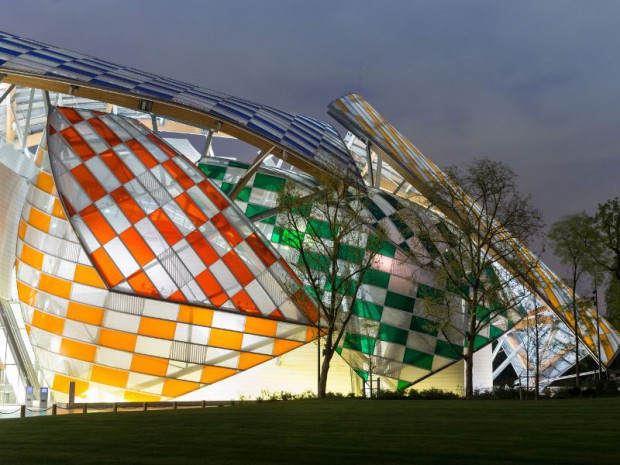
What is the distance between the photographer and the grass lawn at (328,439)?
9.30 metres

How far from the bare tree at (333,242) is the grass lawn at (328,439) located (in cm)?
1402

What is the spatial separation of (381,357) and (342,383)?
3223mm

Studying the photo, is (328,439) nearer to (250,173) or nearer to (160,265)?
(160,265)

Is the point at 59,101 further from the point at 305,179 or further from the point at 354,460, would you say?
the point at 354,460

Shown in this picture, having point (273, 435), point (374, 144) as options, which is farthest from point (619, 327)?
point (273, 435)

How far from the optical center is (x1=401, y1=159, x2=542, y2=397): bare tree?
1189 inches

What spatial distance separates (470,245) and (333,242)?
5.50m

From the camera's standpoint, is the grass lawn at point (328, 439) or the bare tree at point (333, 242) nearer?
the grass lawn at point (328, 439)

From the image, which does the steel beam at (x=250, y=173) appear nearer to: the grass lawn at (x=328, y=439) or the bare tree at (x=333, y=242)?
the bare tree at (x=333, y=242)

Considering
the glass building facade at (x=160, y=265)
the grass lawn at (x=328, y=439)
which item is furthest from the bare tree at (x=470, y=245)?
the grass lawn at (x=328, y=439)

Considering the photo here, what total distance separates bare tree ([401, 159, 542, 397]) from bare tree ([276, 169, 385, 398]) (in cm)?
222

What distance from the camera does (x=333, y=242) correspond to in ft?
104

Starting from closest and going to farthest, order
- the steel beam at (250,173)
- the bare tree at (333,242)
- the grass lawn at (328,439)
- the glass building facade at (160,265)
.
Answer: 1. the grass lawn at (328,439)
2. the glass building facade at (160,265)
3. the bare tree at (333,242)
4. the steel beam at (250,173)

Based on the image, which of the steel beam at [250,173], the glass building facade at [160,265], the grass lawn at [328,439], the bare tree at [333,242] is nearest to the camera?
the grass lawn at [328,439]
